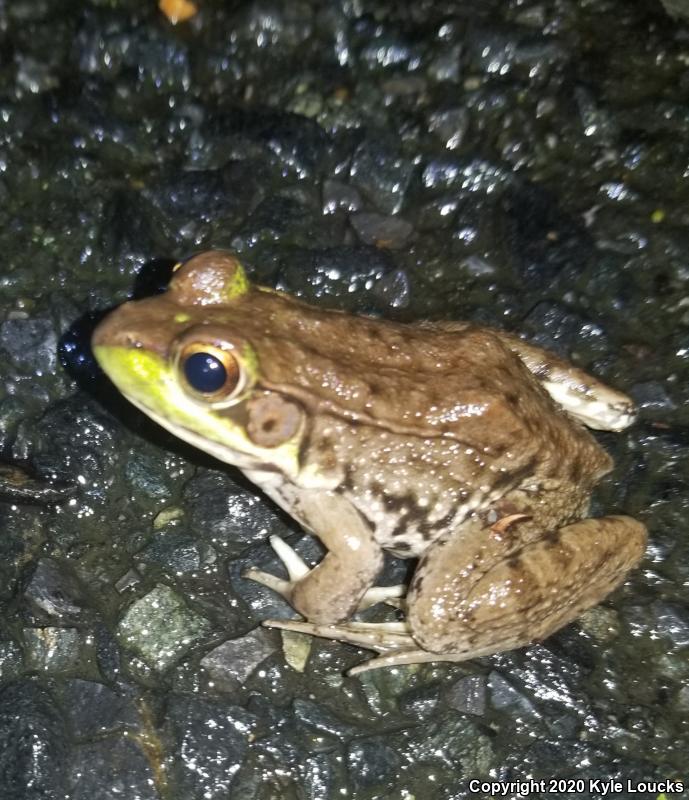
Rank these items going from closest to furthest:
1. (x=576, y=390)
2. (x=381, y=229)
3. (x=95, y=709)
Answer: (x=95, y=709), (x=576, y=390), (x=381, y=229)

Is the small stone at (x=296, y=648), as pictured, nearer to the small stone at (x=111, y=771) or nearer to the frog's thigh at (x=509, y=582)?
the frog's thigh at (x=509, y=582)

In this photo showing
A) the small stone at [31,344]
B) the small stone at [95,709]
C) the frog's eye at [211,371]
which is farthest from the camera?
the small stone at [31,344]

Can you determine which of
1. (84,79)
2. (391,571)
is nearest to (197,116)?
(84,79)

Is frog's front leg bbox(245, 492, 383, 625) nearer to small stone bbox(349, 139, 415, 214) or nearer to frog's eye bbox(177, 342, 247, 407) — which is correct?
frog's eye bbox(177, 342, 247, 407)

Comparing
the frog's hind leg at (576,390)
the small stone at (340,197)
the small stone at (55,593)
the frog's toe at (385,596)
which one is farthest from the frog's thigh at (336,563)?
the small stone at (340,197)

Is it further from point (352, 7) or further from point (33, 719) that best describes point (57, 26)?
point (33, 719)

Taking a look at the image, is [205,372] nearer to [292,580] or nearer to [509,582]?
[292,580]

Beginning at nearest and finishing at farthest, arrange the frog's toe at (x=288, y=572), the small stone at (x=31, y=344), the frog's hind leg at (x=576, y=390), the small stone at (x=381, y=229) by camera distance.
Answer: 1. the frog's toe at (x=288, y=572)
2. the frog's hind leg at (x=576, y=390)
3. the small stone at (x=31, y=344)
4. the small stone at (x=381, y=229)

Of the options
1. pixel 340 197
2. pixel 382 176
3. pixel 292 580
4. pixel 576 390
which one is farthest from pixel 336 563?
pixel 382 176
